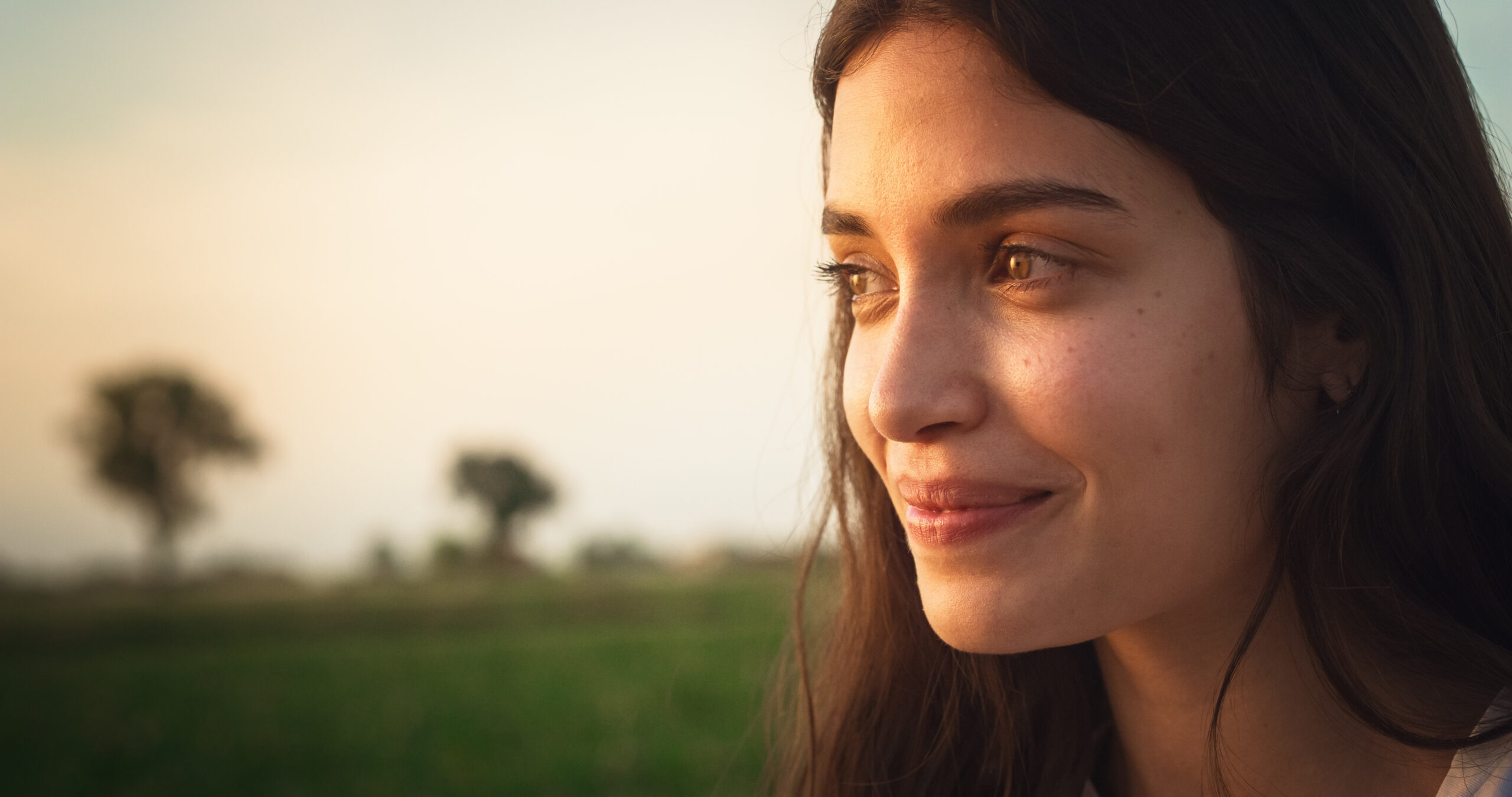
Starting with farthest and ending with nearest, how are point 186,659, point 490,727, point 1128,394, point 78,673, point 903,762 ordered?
point 186,659 < point 78,673 < point 490,727 < point 903,762 < point 1128,394

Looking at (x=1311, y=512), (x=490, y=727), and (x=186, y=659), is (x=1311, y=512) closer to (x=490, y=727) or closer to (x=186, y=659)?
(x=490, y=727)

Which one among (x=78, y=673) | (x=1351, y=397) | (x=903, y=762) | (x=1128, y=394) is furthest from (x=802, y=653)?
(x=78, y=673)

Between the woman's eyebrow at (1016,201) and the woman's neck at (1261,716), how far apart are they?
2.69 feet

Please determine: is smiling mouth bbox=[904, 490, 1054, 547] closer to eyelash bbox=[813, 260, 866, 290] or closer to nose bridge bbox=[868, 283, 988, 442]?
nose bridge bbox=[868, 283, 988, 442]

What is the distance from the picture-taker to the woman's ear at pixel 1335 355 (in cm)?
176

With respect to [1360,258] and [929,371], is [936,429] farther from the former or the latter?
[1360,258]

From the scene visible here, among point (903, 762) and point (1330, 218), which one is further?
point (903, 762)

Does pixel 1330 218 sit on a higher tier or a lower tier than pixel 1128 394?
higher

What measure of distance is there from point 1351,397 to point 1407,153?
464 millimetres

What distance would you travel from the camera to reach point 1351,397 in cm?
175

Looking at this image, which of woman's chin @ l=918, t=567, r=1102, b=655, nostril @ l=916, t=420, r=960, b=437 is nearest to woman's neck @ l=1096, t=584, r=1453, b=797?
woman's chin @ l=918, t=567, r=1102, b=655

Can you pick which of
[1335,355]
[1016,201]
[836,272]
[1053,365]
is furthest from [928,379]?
[1335,355]

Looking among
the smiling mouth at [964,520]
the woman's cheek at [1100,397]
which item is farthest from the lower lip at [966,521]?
the woman's cheek at [1100,397]

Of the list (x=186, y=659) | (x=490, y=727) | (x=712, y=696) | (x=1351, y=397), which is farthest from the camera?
(x=186, y=659)
